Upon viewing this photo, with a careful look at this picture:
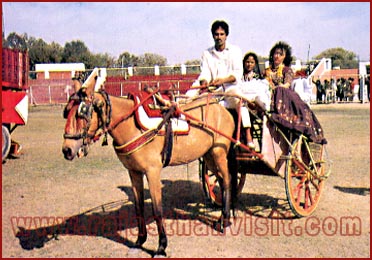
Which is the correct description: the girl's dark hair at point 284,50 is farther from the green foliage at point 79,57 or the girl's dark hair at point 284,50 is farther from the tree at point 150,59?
the tree at point 150,59

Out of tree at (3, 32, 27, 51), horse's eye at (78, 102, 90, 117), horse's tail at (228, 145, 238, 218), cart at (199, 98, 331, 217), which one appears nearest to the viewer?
horse's eye at (78, 102, 90, 117)

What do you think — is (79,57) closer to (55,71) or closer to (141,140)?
(55,71)

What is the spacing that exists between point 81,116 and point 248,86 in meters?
2.45

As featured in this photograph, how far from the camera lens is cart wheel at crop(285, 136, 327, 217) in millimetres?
5828

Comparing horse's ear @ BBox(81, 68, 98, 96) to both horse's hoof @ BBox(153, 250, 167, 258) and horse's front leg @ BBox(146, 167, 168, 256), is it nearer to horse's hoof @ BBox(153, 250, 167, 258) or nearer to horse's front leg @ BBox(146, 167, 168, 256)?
horse's front leg @ BBox(146, 167, 168, 256)

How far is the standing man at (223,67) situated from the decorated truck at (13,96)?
6017 millimetres

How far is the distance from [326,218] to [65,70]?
127 feet

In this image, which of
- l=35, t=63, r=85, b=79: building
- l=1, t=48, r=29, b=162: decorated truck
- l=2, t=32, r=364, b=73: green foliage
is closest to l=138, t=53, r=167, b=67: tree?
l=2, t=32, r=364, b=73: green foliage

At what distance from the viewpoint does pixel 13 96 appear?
10.3 m

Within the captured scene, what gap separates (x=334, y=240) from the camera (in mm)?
5258

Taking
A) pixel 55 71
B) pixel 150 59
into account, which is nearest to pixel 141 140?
pixel 55 71

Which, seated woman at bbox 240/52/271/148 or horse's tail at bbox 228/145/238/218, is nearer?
seated woman at bbox 240/52/271/148

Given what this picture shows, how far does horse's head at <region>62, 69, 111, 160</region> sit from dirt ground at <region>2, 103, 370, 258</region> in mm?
1377

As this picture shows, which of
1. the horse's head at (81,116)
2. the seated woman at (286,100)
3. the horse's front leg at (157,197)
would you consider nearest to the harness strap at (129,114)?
the horse's head at (81,116)
